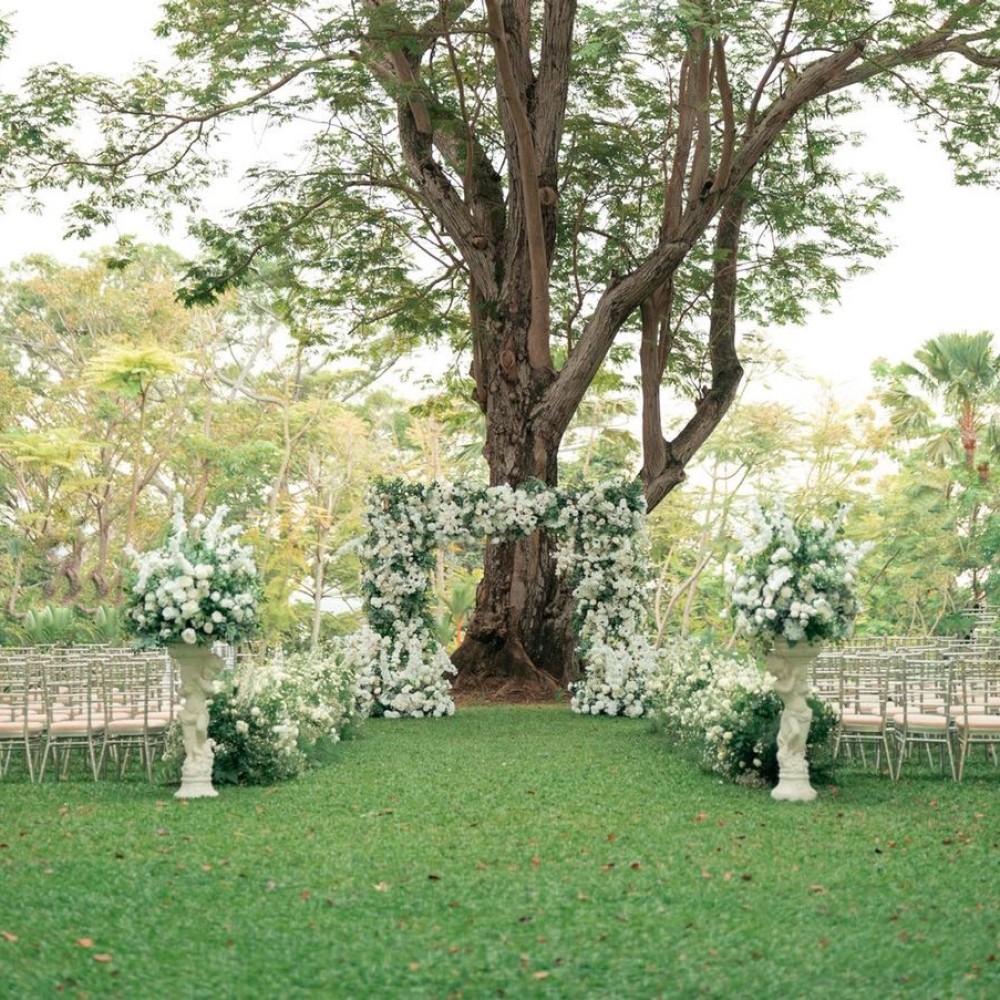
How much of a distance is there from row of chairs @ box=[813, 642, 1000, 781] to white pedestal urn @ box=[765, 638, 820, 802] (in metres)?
1.09

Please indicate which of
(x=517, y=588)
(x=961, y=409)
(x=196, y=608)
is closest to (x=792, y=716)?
(x=196, y=608)

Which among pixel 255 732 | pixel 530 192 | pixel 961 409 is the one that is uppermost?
pixel 530 192

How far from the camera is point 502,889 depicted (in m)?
6.15

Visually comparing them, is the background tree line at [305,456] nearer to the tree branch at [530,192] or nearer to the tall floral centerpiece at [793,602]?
the tree branch at [530,192]

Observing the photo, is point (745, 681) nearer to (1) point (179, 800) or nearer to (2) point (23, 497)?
(1) point (179, 800)

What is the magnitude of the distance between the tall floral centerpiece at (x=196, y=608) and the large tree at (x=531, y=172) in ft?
22.7

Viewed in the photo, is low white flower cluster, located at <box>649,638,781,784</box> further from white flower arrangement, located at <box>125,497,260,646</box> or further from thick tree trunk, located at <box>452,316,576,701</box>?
thick tree trunk, located at <box>452,316,576,701</box>

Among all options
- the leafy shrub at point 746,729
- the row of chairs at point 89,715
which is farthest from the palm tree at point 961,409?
the row of chairs at point 89,715

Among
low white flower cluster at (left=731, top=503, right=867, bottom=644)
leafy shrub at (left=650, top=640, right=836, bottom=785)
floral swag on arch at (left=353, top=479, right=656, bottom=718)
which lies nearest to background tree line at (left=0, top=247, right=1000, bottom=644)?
floral swag on arch at (left=353, top=479, right=656, bottom=718)

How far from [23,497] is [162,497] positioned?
3295 mm

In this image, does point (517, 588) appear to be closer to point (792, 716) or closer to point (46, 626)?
point (46, 626)

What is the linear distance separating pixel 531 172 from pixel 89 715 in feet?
28.8

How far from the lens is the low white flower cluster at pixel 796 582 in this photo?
27.6 feet

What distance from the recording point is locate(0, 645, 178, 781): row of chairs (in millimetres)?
9992
